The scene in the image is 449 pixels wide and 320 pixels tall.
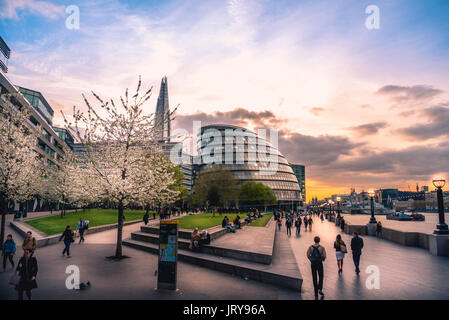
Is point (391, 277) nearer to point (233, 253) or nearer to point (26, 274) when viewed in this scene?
point (233, 253)

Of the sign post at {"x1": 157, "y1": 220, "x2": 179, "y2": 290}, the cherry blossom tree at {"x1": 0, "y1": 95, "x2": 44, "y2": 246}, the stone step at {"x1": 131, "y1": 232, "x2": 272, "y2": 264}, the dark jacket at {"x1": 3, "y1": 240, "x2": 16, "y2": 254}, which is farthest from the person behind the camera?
the cherry blossom tree at {"x1": 0, "y1": 95, "x2": 44, "y2": 246}

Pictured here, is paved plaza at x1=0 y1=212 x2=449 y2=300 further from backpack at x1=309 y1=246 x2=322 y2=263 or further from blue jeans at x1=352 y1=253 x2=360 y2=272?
backpack at x1=309 y1=246 x2=322 y2=263

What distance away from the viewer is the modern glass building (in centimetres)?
8781

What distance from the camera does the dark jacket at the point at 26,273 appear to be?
721 cm

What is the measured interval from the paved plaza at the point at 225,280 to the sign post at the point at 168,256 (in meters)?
0.38

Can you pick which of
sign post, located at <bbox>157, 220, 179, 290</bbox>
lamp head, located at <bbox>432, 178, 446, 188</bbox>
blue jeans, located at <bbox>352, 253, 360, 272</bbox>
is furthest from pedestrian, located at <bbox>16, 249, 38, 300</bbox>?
lamp head, located at <bbox>432, 178, 446, 188</bbox>

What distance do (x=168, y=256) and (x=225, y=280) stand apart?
2775mm

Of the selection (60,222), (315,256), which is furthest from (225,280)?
(60,222)

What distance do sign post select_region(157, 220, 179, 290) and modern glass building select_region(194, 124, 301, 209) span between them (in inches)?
3001

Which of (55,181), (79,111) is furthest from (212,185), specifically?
(79,111)

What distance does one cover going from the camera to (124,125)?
14.6 m

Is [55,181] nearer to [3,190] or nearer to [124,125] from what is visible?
[3,190]

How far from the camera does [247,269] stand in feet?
35.1

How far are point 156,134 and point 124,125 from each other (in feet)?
6.11
